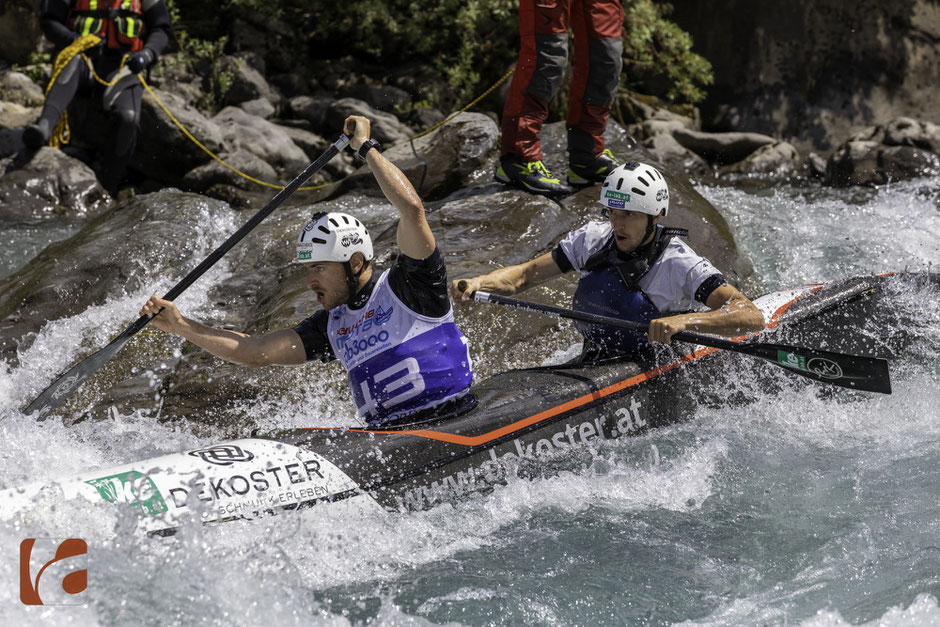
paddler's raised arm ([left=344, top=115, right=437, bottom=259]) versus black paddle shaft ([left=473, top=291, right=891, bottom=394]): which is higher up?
paddler's raised arm ([left=344, top=115, right=437, bottom=259])

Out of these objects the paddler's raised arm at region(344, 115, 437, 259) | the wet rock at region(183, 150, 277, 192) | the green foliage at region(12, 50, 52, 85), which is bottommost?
the wet rock at region(183, 150, 277, 192)

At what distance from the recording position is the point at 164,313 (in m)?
4.54

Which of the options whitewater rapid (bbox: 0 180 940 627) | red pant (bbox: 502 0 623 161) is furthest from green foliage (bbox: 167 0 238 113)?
whitewater rapid (bbox: 0 180 940 627)

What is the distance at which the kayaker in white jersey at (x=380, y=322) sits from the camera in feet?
14.0

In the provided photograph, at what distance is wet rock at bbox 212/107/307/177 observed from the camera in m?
11.0

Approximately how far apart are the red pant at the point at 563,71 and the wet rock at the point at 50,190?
4941 mm

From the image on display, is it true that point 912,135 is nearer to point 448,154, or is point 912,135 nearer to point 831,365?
point 448,154

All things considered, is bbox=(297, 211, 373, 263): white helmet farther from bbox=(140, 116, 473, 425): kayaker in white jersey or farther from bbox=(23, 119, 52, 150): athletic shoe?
bbox=(23, 119, 52, 150): athletic shoe

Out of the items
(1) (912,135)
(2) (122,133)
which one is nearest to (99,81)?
(2) (122,133)

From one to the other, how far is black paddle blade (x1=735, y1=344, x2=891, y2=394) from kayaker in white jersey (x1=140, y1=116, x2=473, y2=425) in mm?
1475

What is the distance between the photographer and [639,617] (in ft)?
12.1

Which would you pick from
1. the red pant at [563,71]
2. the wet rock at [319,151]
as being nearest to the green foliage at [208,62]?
the wet rock at [319,151]

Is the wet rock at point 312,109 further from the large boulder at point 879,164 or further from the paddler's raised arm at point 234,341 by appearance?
the paddler's raised arm at point 234,341

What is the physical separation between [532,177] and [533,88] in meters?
0.65
